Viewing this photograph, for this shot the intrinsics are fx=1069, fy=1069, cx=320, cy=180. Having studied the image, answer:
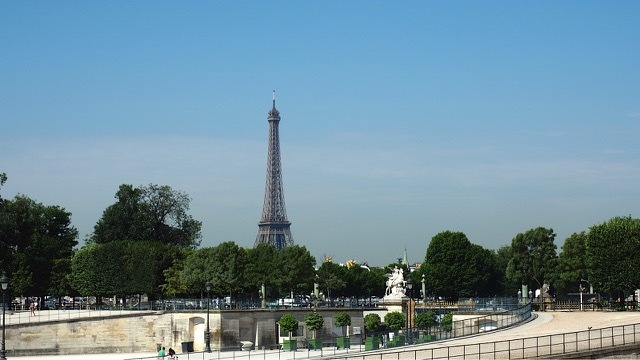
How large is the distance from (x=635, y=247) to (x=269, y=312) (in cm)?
2930

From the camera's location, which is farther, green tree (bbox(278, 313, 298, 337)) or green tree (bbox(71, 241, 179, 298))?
green tree (bbox(71, 241, 179, 298))

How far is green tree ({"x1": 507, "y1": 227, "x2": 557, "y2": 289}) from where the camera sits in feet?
359

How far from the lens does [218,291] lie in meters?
105

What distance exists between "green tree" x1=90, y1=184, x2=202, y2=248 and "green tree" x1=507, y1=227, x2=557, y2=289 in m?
35.4

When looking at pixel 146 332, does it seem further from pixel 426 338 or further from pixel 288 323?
pixel 426 338

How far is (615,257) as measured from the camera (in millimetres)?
83875

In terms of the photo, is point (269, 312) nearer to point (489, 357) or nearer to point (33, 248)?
point (33, 248)

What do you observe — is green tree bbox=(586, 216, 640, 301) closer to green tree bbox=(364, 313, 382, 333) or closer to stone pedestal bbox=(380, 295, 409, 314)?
stone pedestal bbox=(380, 295, 409, 314)

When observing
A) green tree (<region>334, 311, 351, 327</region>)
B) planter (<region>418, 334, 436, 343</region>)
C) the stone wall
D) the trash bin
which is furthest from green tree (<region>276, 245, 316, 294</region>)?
planter (<region>418, 334, 436, 343</region>)

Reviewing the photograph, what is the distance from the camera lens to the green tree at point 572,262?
103062 millimetres

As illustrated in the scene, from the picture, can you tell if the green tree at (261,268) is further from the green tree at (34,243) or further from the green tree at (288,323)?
the green tree at (288,323)

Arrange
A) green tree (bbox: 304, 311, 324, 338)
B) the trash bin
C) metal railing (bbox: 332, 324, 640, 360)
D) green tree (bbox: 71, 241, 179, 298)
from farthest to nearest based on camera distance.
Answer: green tree (bbox: 71, 241, 179, 298)
green tree (bbox: 304, 311, 324, 338)
the trash bin
metal railing (bbox: 332, 324, 640, 360)

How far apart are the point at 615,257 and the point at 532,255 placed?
26.2 m

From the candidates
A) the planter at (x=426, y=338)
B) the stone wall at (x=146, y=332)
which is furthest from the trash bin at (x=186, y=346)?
the planter at (x=426, y=338)
